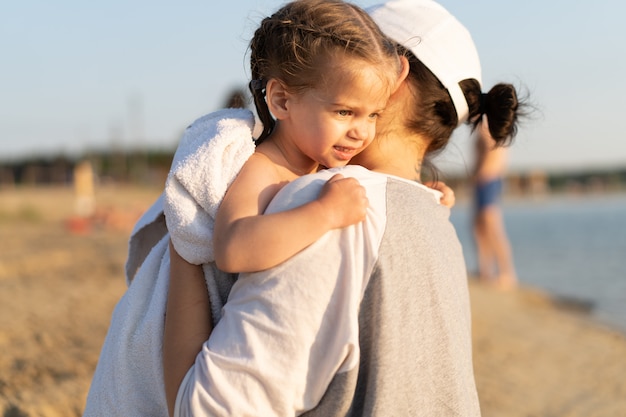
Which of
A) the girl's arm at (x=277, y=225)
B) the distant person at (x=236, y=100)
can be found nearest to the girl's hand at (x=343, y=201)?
the girl's arm at (x=277, y=225)

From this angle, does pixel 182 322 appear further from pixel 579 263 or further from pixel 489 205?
pixel 579 263

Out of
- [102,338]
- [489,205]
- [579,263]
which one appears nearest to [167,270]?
[102,338]

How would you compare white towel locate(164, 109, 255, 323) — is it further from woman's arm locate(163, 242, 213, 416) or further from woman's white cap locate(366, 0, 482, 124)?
woman's white cap locate(366, 0, 482, 124)

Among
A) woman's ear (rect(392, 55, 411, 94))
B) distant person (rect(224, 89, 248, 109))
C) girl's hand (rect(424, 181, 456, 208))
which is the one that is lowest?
girl's hand (rect(424, 181, 456, 208))

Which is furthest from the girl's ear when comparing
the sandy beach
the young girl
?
the sandy beach

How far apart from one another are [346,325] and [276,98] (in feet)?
2.01

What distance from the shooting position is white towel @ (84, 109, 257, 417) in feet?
5.15

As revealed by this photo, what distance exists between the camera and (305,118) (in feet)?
5.60

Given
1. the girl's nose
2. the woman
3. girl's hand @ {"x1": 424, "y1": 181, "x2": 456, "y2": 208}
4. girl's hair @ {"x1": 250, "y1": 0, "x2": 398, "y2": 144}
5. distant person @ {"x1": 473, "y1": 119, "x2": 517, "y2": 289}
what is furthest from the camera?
distant person @ {"x1": 473, "y1": 119, "x2": 517, "y2": 289}

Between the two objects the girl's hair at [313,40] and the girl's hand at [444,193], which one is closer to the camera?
the girl's hair at [313,40]

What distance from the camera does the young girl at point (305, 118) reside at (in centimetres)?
143

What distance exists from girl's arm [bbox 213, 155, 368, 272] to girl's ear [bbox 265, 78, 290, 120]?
0.31 m

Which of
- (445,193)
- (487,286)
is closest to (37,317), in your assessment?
(445,193)

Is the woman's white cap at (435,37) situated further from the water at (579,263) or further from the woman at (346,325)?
the water at (579,263)
